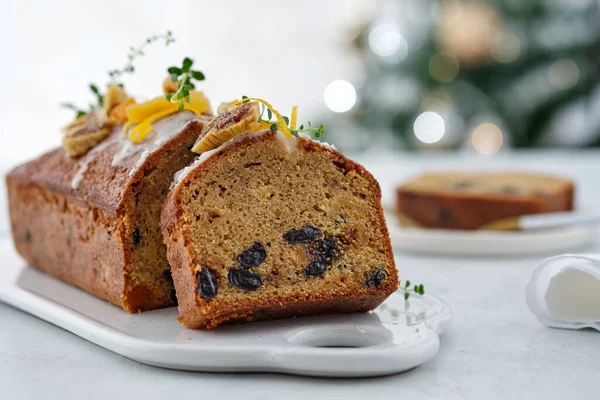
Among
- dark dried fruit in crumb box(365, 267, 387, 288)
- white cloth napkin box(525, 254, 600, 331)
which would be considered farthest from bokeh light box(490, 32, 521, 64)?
dark dried fruit in crumb box(365, 267, 387, 288)

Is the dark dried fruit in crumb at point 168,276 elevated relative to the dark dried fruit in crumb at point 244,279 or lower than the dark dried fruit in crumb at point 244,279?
lower

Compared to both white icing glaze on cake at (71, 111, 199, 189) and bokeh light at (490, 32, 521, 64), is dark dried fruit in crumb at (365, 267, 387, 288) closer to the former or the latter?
white icing glaze on cake at (71, 111, 199, 189)

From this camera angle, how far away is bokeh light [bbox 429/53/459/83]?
6.36m


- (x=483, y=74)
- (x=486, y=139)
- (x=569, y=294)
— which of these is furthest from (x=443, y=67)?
(x=569, y=294)

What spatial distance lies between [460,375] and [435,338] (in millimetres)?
119

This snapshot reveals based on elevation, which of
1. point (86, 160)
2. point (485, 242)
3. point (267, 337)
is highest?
point (86, 160)

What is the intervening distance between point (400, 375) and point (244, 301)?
1.59ft

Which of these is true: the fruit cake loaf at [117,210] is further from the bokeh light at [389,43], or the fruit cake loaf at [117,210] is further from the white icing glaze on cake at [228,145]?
the bokeh light at [389,43]

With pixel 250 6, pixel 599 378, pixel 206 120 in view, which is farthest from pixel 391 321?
pixel 250 6

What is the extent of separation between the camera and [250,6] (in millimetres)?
8219

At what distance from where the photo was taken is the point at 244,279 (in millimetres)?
2098

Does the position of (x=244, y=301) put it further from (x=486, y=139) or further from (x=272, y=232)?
(x=486, y=139)

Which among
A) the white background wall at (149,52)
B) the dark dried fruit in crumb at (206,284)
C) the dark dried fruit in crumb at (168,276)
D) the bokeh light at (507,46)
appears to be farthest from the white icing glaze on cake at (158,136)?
the bokeh light at (507,46)

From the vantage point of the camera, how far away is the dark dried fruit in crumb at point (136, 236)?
2.34m
